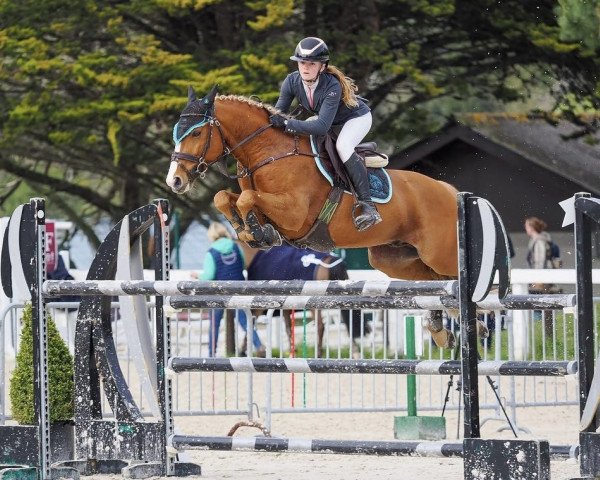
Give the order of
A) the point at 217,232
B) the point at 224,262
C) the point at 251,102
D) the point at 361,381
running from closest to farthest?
the point at 251,102
the point at 361,381
the point at 224,262
the point at 217,232

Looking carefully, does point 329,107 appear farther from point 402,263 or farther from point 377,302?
point 377,302

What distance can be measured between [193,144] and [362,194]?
3.23 feet

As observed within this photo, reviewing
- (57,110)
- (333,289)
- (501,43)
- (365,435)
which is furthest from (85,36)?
(333,289)

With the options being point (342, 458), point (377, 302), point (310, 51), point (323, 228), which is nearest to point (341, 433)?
point (342, 458)

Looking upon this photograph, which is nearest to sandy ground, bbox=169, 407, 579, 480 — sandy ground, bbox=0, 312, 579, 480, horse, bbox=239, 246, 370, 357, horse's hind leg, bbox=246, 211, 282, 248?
sandy ground, bbox=0, 312, 579, 480

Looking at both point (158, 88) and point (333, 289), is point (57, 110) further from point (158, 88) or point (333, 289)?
point (333, 289)

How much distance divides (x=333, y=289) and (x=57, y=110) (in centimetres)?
1184

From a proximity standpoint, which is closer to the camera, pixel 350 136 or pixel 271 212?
pixel 271 212

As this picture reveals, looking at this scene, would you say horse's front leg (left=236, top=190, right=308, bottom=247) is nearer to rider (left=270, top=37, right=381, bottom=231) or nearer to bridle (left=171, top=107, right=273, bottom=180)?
bridle (left=171, top=107, right=273, bottom=180)

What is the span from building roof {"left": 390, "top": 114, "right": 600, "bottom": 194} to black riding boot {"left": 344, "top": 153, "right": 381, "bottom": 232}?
849 centimetres

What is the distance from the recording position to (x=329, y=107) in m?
6.69

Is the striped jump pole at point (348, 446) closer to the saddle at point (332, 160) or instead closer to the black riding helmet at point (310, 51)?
the saddle at point (332, 160)

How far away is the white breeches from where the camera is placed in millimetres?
6891

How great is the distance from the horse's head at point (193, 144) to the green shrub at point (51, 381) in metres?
1.03
